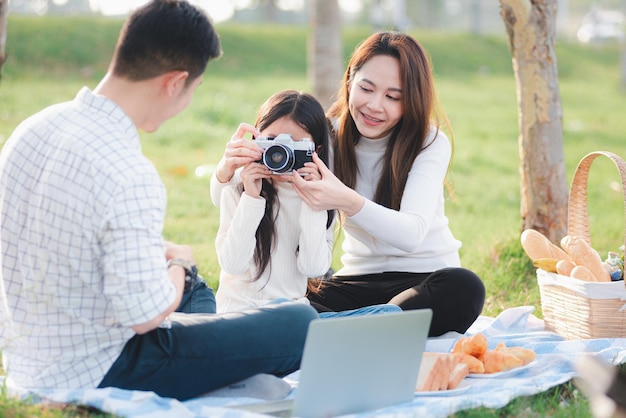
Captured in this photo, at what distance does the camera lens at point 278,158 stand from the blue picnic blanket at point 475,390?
0.77 metres

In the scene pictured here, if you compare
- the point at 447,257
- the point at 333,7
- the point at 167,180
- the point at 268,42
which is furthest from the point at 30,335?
the point at 268,42

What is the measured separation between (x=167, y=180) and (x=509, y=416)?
231 inches

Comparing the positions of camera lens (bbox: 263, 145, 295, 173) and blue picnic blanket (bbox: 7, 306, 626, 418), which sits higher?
camera lens (bbox: 263, 145, 295, 173)

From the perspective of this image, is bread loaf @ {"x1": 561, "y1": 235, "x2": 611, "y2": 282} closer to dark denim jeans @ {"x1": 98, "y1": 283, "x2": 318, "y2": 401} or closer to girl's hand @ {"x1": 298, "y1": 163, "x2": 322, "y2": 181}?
girl's hand @ {"x1": 298, "y1": 163, "x2": 322, "y2": 181}

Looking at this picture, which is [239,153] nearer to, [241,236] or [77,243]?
[241,236]

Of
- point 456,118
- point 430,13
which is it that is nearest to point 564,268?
point 456,118

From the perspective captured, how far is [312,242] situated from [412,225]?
1.33 ft

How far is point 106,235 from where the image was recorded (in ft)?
7.84

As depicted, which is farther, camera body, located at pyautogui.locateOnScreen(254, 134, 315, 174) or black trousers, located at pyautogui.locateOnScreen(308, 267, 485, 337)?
black trousers, located at pyautogui.locateOnScreen(308, 267, 485, 337)

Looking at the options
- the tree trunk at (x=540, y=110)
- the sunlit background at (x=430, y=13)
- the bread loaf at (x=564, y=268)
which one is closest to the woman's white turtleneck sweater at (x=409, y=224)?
the bread loaf at (x=564, y=268)

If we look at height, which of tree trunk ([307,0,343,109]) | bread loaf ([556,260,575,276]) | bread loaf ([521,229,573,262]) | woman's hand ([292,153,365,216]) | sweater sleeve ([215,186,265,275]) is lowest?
bread loaf ([556,260,575,276])

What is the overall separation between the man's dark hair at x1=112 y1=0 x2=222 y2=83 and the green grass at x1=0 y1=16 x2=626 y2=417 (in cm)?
104

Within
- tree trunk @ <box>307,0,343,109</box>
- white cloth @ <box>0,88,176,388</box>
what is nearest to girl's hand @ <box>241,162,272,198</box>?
white cloth @ <box>0,88,176,388</box>

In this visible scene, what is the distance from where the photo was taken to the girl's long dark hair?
3.45 meters
